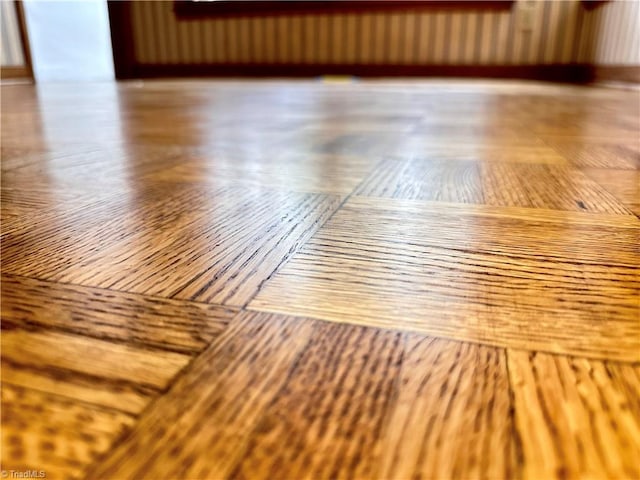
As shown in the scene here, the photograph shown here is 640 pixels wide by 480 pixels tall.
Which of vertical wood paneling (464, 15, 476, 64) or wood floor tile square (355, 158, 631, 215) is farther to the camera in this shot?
vertical wood paneling (464, 15, 476, 64)

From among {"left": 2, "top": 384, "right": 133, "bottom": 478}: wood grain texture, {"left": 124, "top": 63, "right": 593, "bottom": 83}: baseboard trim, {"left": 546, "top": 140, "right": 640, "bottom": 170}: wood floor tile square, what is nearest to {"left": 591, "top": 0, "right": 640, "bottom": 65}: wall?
{"left": 124, "top": 63, "right": 593, "bottom": 83}: baseboard trim

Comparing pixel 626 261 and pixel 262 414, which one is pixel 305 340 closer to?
pixel 262 414

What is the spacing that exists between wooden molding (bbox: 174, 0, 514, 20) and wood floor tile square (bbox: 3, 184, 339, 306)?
3.82 meters

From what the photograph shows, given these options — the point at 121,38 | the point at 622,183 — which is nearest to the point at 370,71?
the point at 121,38

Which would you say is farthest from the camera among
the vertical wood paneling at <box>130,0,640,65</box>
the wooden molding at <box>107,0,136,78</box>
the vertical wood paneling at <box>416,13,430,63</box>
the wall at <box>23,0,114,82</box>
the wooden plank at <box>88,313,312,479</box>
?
the wooden molding at <box>107,0,136,78</box>

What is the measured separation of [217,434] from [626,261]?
0.28m

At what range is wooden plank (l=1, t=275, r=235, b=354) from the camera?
24 centimetres

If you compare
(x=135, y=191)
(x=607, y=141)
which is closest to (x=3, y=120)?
(x=135, y=191)

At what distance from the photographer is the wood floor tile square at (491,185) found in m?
0.49

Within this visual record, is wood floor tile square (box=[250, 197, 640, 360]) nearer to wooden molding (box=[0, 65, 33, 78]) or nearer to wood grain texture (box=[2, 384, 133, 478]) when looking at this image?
wood grain texture (box=[2, 384, 133, 478])

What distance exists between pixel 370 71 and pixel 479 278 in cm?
404

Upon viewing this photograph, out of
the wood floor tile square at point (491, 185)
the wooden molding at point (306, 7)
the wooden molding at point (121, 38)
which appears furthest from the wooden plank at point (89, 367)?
the wooden molding at point (121, 38)

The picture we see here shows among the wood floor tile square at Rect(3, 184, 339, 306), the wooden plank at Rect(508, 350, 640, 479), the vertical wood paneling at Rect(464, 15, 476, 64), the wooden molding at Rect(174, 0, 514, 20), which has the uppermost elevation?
the wooden molding at Rect(174, 0, 514, 20)

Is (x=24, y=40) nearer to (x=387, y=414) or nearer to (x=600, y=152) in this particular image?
(x=600, y=152)
